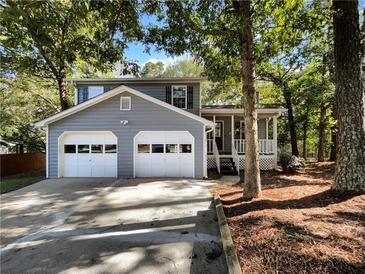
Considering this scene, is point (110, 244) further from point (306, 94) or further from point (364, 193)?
point (306, 94)

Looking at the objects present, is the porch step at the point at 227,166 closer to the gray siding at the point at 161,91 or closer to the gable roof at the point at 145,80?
the gray siding at the point at 161,91

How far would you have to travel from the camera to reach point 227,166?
14148 mm

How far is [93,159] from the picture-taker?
498 inches

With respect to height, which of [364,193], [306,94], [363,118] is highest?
[306,94]

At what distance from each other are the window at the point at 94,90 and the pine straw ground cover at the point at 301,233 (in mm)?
12067

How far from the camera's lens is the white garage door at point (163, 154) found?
1249 centimetres

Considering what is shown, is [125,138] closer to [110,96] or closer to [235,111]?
[110,96]

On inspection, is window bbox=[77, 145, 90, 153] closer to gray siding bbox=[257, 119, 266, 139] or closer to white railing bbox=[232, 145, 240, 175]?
white railing bbox=[232, 145, 240, 175]

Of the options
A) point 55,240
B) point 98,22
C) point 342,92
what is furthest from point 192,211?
point 98,22

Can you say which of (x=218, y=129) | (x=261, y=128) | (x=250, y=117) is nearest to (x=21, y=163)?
(x=218, y=129)

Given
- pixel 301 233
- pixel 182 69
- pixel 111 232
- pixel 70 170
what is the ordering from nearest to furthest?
pixel 301 233, pixel 111 232, pixel 70 170, pixel 182 69

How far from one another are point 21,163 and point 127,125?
9.21 meters

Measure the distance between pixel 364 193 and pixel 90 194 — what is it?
8286 millimetres

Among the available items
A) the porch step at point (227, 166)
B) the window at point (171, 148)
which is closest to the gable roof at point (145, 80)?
the window at point (171, 148)
